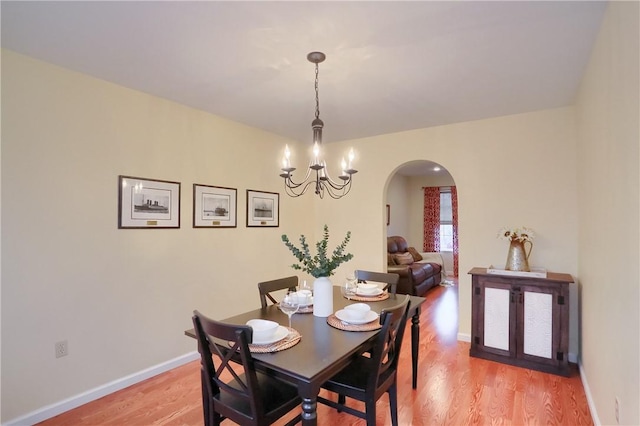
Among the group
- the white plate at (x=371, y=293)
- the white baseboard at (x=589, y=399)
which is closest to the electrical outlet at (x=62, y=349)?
the white plate at (x=371, y=293)

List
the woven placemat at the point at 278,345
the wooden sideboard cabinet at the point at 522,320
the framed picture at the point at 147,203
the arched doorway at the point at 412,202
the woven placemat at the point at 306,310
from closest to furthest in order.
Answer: the woven placemat at the point at 278,345, the woven placemat at the point at 306,310, the framed picture at the point at 147,203, the wooden sideboard cabinet at the point at 522,320, the arched doorway at the point at 412,202

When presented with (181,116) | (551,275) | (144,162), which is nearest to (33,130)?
(144,162)

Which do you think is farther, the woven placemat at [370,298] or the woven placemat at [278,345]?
the woven placemat at [370,298]

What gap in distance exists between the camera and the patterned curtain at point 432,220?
7652mm

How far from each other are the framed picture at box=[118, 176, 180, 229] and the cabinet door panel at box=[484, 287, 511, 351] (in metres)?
3.08

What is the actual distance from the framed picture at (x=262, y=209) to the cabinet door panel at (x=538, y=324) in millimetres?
2784

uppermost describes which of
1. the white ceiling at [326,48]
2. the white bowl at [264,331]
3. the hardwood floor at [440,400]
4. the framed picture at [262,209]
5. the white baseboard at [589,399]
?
the white ceiling at [326,48]

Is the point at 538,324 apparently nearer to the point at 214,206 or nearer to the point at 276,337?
the point at 276,337

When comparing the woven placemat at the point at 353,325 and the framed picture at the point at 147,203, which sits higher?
the framed picture at the point at 147,203

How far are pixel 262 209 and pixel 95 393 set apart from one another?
226 cm

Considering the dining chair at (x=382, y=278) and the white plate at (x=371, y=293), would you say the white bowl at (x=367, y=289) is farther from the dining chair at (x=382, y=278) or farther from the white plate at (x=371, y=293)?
the dining chair at (x=382, y=278)

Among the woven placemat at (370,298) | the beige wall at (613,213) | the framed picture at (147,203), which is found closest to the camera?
the beige wall at (613,213)

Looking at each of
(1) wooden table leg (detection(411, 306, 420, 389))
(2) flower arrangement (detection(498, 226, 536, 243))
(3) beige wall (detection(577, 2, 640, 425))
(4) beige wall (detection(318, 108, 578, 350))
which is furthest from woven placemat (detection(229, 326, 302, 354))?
(4) beige wall (detection(318, 108, 578, 350))

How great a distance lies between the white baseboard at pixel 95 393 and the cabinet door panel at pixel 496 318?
2896 millimetres
